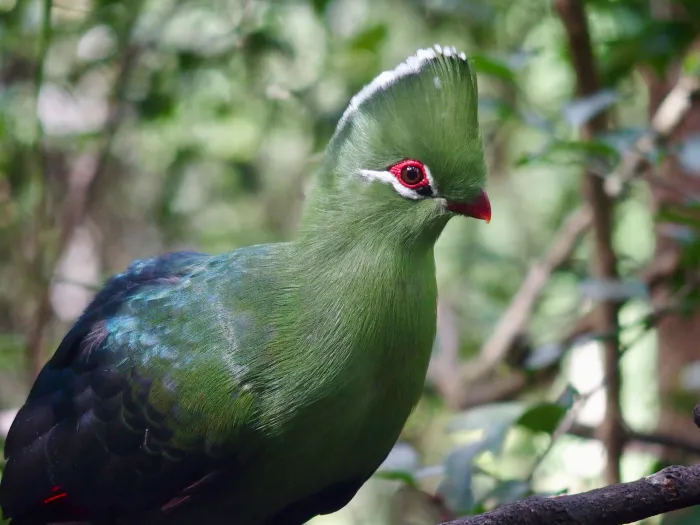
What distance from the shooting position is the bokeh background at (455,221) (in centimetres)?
274

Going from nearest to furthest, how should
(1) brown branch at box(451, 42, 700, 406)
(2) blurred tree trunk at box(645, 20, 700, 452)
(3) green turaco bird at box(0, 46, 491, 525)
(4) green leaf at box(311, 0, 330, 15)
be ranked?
(3) green turaco bird at box(0, 46, 491, 525)
(4) green leaf at box(311, 0, 330, 15)
(1) brown branch at box(451, 42, 700, 406)
(2) blurred tree trunk at box(645, 20, 700, 452)

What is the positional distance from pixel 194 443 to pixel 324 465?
302 millimetres

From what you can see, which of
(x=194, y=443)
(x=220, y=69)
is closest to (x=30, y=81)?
(x=220, y=69)

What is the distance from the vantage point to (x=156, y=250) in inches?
224

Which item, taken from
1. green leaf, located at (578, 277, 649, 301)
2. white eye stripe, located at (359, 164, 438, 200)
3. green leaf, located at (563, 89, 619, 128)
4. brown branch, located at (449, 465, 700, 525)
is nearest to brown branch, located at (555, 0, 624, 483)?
green leaf, located at (578, 277, 649, 301)

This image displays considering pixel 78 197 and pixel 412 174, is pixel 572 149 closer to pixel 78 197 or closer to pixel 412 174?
pixel 412 174

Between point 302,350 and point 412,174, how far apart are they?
443 millimetres

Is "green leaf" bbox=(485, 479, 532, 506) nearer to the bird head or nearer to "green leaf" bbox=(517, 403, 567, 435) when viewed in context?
"green leaf" bbox=(517, 403, 567, 435)

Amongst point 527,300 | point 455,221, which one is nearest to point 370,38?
point 527,300

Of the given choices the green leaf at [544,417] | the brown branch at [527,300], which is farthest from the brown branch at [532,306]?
the green leaf at [544,417]

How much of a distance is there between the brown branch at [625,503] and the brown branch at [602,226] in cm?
124

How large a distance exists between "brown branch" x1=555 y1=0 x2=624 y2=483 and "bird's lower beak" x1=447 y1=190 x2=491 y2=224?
3.19 ft

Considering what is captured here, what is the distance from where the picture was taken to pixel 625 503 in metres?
1.44

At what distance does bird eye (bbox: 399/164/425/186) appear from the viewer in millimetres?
1917
